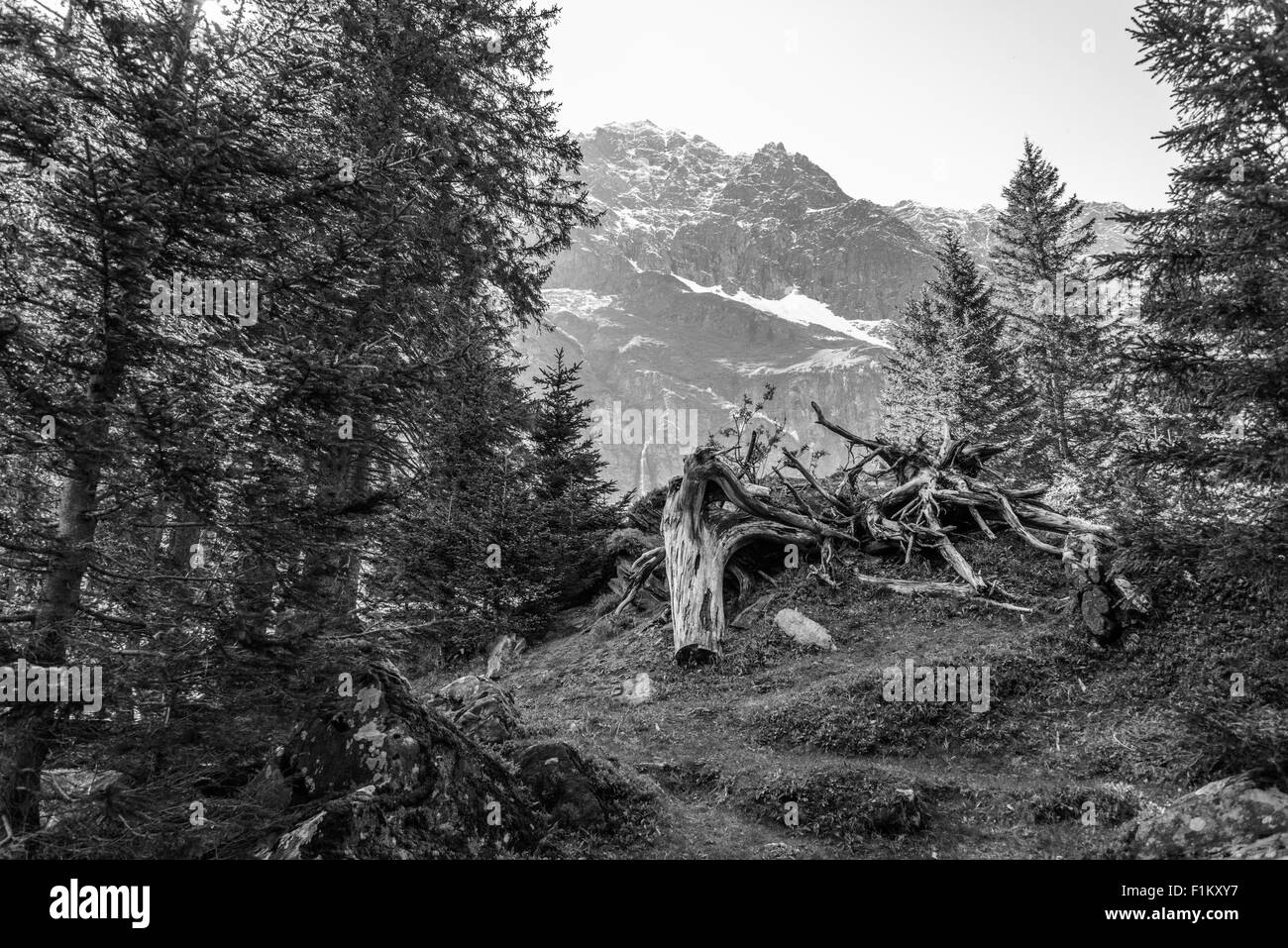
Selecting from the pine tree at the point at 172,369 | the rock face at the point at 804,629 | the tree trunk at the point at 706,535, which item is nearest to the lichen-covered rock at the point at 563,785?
the pine tree at the point at 172,369

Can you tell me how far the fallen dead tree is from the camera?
473 inches

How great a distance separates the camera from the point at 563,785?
5.74 m

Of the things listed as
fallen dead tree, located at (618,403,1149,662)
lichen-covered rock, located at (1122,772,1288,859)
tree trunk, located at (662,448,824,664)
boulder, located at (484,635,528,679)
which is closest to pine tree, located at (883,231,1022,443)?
fallen dead tree, located at (618,403,1149,662)

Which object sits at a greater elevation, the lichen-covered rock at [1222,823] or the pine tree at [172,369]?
the pine tree at [172,369]

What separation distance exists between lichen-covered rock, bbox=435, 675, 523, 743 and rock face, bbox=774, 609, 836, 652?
6296mm

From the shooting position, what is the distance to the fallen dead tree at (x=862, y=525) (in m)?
12.0

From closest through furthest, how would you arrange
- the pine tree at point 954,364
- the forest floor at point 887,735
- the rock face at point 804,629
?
the forest floor at point 887,735, the rock face at point 804,629, the pine tree at point 954,364

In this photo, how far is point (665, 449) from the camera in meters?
181

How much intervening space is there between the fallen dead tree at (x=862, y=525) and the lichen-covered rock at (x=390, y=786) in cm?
723

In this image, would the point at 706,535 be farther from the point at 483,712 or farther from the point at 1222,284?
the point at 1222,284

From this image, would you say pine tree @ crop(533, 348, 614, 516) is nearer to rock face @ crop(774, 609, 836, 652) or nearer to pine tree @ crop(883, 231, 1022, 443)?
rock face @ crop(774, 609, 836, 652)

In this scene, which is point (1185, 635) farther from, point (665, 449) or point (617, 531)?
point (665, 449)

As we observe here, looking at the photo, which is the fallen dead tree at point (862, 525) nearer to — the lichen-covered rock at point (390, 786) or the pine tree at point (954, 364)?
the lichen-covered rock at point (390, 786)
